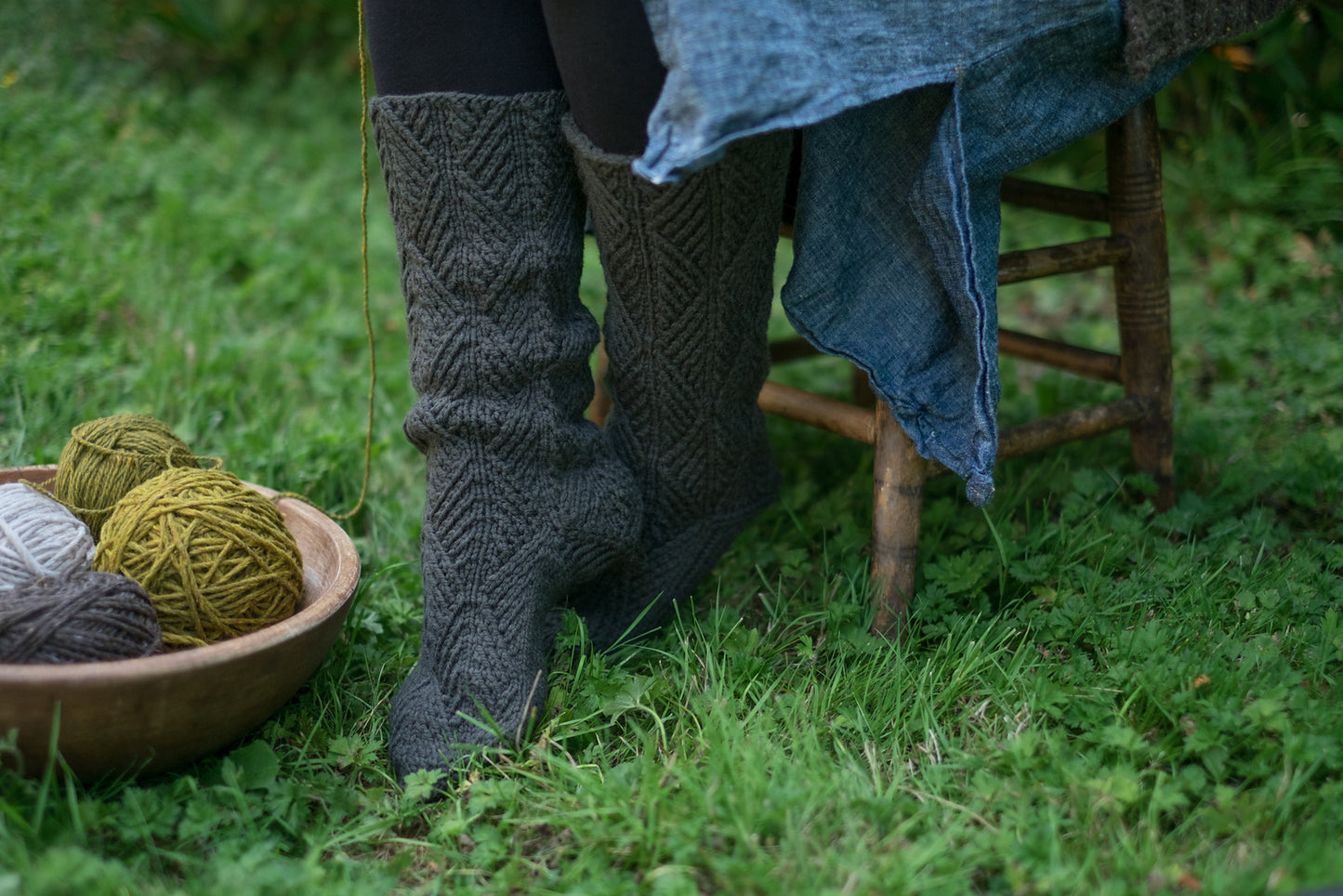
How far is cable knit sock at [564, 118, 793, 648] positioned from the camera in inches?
37.1

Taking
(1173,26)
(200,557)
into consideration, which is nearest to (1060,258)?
(1173,26)

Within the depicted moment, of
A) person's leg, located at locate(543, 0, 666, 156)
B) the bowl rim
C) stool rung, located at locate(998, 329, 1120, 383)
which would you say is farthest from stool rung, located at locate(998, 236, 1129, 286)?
the bowl rim

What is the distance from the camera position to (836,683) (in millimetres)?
988

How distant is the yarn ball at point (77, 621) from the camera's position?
0.80m

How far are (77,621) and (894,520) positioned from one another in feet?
2.44

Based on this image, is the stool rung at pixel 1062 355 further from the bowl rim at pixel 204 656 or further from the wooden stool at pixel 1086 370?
the bowl rim at pixel 204 656

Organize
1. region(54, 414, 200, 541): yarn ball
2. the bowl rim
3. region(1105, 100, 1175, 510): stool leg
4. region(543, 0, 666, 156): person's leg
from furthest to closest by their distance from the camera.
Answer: region(1105, 100, 1175, 510): stool leg < region(54, 414, 200, 541): yarn ball < region(543, 0, 666, 156): person's leg < the bowl rim

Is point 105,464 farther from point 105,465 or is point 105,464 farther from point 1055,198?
point 1055,198

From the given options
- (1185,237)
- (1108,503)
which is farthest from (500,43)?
(1185,237)

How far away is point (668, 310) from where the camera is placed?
1001 millimetres

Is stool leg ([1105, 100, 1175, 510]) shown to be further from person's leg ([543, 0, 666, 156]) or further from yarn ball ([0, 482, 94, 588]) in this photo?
yarn ball ([0, 482, 94, 588])

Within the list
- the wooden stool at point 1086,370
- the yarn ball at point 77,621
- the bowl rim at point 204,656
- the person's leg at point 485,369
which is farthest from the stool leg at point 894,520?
the yarn ball at point 77,621

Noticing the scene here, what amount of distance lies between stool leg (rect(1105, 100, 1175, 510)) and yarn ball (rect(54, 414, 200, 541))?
42.7 inches

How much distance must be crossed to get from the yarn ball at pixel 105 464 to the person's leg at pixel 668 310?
46 cm
